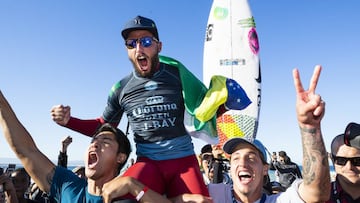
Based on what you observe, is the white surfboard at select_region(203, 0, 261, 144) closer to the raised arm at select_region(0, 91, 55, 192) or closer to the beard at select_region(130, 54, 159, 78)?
the beard at select_region(130, 54, 159, 78)

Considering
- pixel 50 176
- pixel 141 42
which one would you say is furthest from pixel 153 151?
pixel 141 42

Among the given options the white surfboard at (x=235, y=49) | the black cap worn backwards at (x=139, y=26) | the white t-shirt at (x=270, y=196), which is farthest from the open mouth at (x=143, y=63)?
the white surfboard at (x=235, y=49)

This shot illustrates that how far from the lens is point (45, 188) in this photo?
312 centimetres

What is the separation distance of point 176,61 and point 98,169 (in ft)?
4.70

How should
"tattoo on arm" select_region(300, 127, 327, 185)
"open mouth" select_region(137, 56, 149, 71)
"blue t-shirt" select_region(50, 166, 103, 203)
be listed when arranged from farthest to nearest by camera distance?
"open mouth" select_region(137, 56, 149, 71), "blue t-shirt" select_region(50, 166, 103, 203), "tattoo on arm" select_region(300, 127, 327, 185)

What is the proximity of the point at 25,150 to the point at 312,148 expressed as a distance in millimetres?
2430

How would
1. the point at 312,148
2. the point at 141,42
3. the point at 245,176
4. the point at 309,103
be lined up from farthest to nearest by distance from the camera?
the point at 141,42 → the point at 245,176 → the point at 312,148 → the point at 309,103

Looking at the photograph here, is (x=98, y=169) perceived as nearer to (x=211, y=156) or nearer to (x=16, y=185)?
(x=16, y=185)

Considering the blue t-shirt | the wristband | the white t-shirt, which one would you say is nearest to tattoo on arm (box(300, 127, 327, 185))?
the white t-shirt

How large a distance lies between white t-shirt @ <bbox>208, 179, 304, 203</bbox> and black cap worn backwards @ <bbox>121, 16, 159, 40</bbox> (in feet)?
5.58

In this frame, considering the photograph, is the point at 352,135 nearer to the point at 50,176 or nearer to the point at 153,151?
the point at 153,151

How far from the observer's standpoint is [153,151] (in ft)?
11.2

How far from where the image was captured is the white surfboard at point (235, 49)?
43.0ft

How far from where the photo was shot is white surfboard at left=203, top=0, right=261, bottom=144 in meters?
13.1
